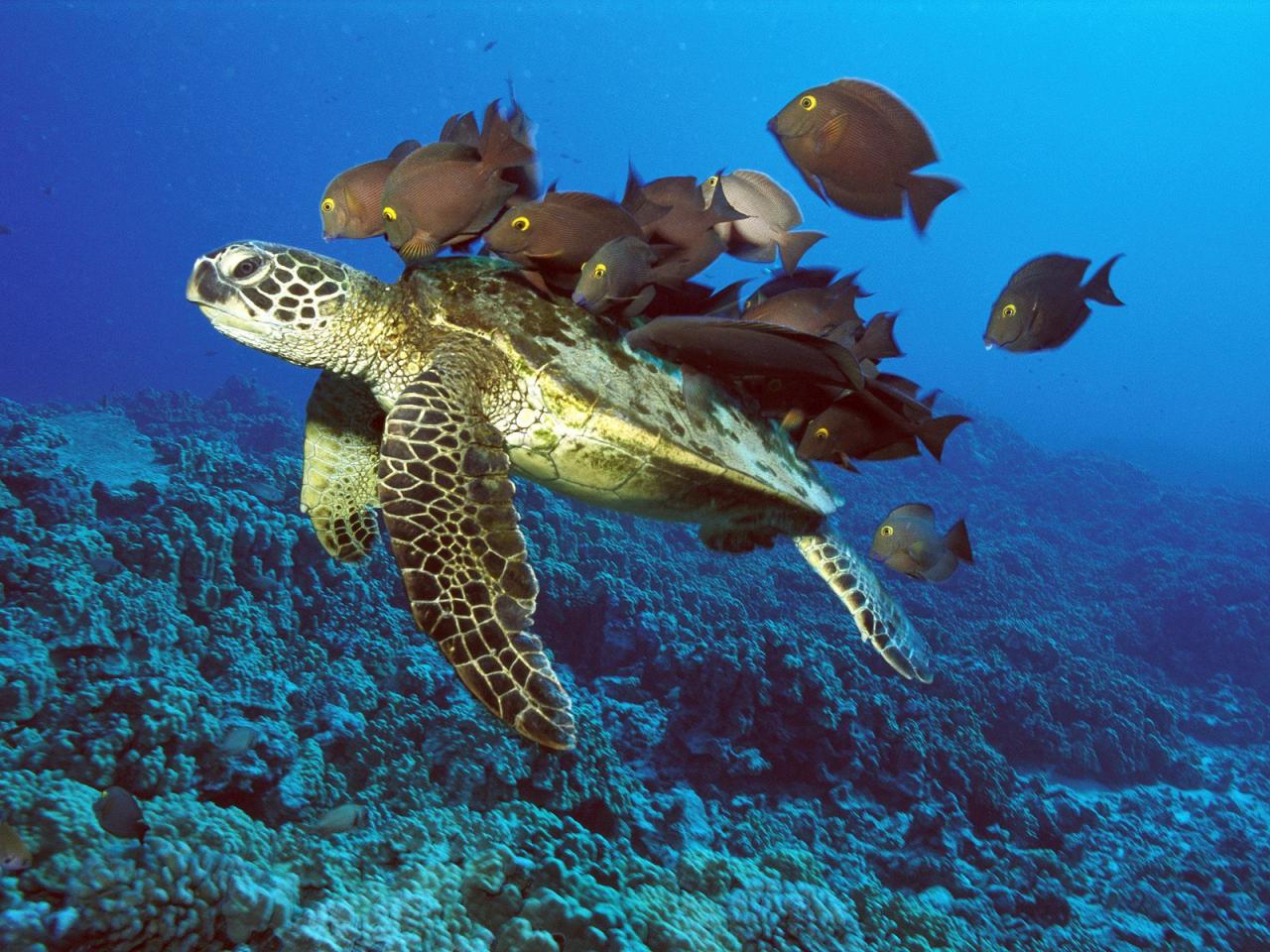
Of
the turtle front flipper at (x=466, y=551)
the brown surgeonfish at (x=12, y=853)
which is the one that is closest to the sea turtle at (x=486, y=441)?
the turtle front flipper at (x=466, y=551)

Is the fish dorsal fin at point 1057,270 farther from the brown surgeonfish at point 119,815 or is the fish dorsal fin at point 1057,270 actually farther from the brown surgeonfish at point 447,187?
the brown surgeonfish at point 119,815

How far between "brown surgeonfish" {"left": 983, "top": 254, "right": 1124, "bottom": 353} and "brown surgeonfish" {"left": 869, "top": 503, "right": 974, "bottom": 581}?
111 centimetres

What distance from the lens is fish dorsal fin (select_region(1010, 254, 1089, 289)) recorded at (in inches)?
97.9

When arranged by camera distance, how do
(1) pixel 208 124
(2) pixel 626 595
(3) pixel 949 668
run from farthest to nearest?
1. (1) pixel 208 124
2. (3) pixel 949 668
3. (2) pixel 626 595

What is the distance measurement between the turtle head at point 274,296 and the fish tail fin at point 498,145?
0.87m

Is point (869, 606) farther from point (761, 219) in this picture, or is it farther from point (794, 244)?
point (761, 219)

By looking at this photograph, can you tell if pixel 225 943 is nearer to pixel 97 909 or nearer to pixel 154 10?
pixel 97 909

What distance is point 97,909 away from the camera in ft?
7.46

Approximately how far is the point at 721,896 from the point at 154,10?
370 feet

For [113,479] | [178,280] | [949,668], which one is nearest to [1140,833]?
[949,668]

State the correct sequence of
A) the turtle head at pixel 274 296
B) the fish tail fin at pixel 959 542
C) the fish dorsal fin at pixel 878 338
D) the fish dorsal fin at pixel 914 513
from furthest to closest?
the fish dorsal fin at pixel 914 513
the fish tail fin at pixel 959 542
the fish dorsal fin at pixel 878 338
the turtle head at pixel 274 296

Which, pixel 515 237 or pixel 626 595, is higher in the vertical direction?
pixel 515 237

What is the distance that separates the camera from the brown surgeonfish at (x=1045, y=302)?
8.13 feet

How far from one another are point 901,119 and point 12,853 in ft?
13.2
